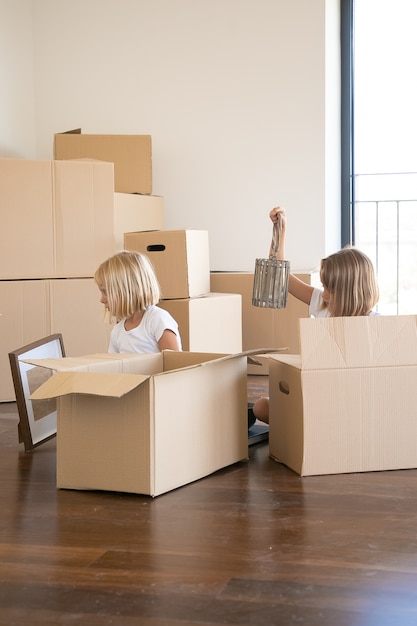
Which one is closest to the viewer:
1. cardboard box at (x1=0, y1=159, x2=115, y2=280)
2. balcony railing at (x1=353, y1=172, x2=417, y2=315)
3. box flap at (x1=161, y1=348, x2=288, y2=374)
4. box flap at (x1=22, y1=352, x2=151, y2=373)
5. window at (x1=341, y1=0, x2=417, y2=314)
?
box flap at (x1=22, y1=352, x2=151, y2=373)

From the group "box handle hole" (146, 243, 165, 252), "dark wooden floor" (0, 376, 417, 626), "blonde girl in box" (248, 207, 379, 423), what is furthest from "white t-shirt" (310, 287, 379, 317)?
"box handle hole" (146, 243, 165, 252)

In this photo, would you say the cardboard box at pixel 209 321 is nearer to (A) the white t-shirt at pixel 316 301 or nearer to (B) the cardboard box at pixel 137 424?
(A) the white t-shirt at pixel 316 301

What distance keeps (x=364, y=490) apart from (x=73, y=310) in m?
1.70

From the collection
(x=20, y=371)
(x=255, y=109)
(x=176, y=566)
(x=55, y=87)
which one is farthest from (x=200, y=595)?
(x=55, y=87)

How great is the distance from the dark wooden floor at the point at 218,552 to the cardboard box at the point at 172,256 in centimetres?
132

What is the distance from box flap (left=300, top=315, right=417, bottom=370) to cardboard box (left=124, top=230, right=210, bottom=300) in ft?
4.49

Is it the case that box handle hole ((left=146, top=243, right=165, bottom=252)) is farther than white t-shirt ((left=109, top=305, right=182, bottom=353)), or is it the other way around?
box handle hole ((left=146, top=243, right=165, bottom=252))

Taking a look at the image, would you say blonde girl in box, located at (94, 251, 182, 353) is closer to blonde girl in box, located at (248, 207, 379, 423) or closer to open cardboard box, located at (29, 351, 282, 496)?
A: open cardboard box, located at (29, 351, 282, 496)

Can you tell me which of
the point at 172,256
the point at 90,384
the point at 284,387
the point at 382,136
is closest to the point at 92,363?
the point at 90,384

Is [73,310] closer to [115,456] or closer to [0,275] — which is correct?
[0,275]

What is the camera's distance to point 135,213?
3.88m

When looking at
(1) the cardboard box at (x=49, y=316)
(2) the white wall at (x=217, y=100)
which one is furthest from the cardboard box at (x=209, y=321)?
(2) the white wall at (x=217, y=100)

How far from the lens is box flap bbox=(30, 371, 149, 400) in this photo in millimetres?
1908

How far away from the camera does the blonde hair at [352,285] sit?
2406 millimetres
